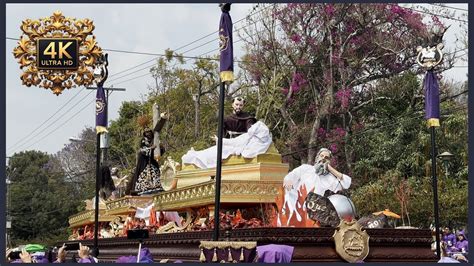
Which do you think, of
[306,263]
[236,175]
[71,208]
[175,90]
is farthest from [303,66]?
[71,208]

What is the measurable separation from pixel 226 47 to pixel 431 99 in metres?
3.58

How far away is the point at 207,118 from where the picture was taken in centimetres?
2956

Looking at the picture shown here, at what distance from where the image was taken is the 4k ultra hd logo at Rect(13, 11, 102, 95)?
15.3m

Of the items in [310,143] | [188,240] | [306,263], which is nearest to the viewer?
[306,263]

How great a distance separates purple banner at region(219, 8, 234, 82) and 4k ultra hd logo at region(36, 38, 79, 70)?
5.41m

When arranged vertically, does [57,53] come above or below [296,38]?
below

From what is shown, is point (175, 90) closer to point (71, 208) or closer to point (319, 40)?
point (319, 40)

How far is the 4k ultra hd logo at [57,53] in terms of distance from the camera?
15420 millimetres

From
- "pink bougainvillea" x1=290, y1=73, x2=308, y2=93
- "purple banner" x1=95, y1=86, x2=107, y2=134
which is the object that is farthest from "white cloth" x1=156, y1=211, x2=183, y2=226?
"pink bougainvillea" x1=290, y1=73, x2=308, y2=93

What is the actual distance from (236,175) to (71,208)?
123 ft

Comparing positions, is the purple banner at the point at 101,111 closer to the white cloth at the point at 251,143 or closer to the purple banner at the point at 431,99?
the white cloth at the point at 251,143

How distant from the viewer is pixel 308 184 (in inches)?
471

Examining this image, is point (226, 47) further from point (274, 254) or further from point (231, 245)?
point (274, 254)

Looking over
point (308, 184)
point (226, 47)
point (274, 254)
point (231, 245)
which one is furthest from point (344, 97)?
point (231, 245)
